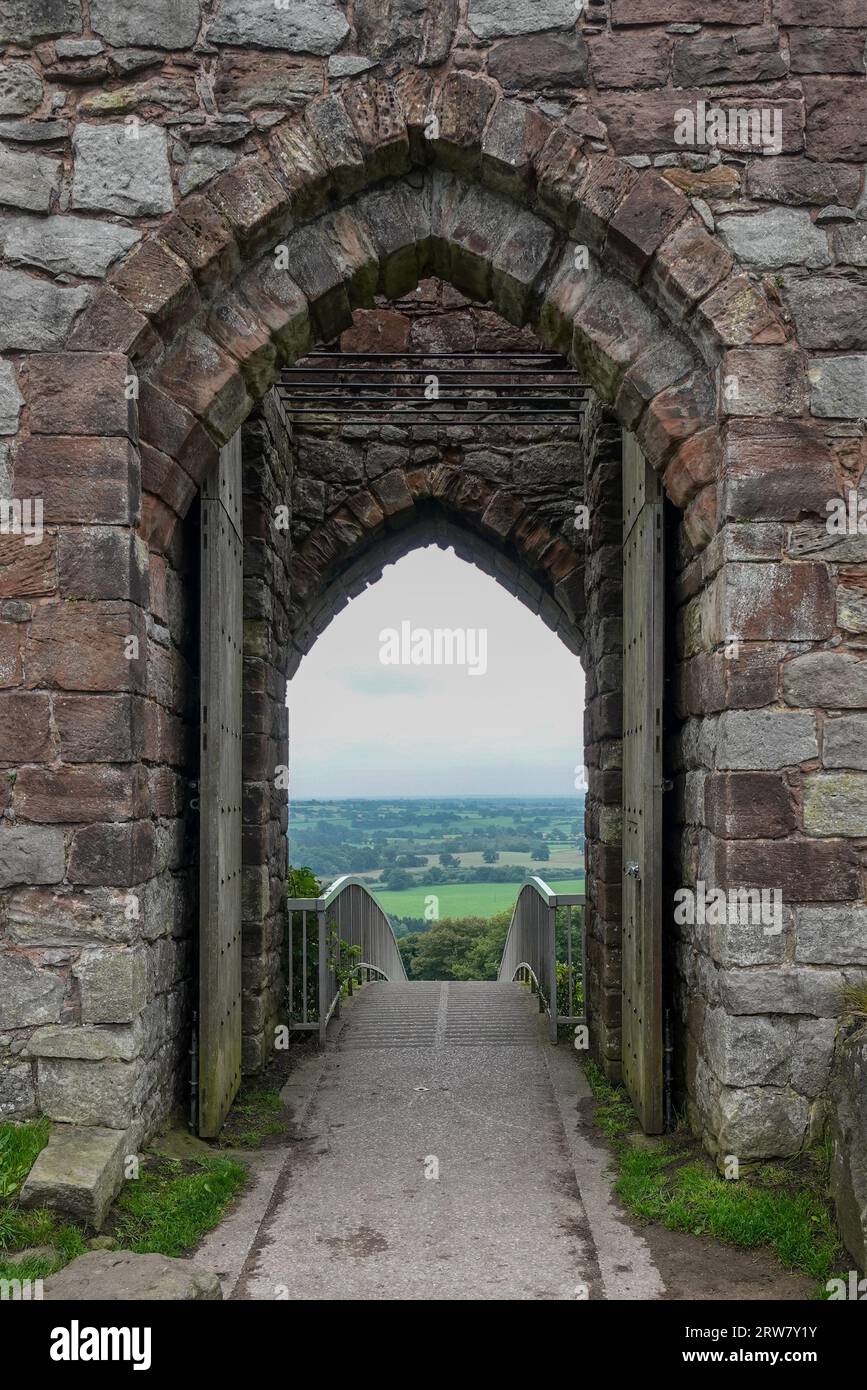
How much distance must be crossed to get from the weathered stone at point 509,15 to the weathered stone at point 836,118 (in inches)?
39.5

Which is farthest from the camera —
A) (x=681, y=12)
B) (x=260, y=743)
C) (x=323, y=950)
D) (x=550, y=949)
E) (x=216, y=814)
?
(x=550, y=949)

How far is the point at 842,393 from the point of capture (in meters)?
4.12

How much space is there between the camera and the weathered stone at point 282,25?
13.9ft

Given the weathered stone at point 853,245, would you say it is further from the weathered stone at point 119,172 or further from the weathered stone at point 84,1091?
the weathered stone at point 84,1091

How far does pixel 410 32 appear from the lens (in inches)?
168

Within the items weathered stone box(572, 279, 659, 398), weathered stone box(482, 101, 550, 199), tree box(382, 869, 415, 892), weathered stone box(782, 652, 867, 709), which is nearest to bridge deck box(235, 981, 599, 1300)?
weathered stone box(782, 652, 867, 709)

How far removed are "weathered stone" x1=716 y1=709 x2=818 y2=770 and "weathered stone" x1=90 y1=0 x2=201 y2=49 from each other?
11.0 feet

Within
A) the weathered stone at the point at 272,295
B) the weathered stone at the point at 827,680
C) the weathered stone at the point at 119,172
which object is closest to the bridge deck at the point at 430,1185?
the weathered stone at the point at 827,680

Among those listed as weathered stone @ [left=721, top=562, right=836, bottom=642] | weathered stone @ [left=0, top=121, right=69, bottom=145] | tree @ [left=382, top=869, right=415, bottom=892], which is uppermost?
weathered stone @ [left=0, top=121, right=69, bottom=145]

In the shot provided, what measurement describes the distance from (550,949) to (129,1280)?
4412 millimetres

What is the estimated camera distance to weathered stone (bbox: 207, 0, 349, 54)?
4.23 meters

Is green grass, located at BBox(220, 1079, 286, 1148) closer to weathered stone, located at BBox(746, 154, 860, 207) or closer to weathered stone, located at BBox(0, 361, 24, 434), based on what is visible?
weathered stone, located at BBox(0, 361, 24, 434)

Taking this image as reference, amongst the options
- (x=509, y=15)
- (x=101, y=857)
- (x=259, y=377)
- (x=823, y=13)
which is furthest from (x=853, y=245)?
(x=101, y=857)

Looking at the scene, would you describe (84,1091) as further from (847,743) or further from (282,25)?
(282,25)
